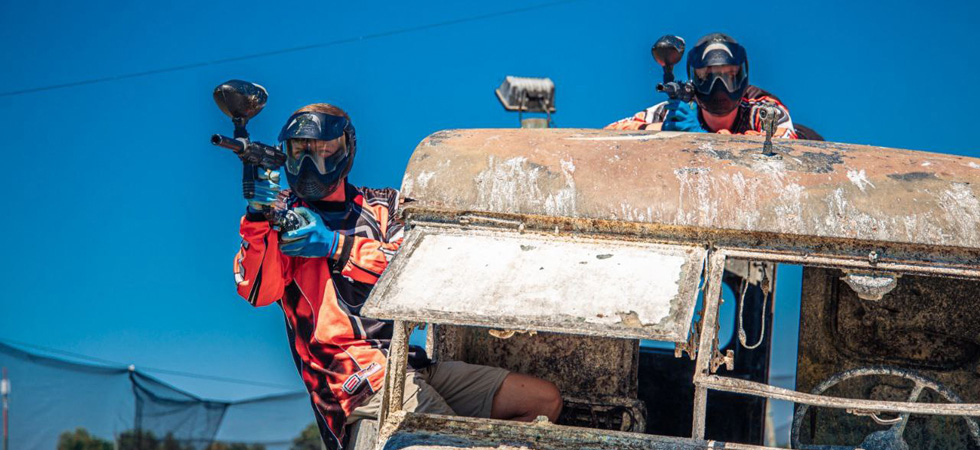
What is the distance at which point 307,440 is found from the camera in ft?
34.7

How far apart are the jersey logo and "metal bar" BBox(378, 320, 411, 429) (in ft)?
1.34

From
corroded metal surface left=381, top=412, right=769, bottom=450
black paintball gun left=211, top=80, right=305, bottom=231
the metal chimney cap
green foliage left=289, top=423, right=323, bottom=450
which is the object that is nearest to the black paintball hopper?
black paintball gun left=211, top=80, right=305, bottom=231

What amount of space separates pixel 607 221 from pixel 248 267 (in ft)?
4.63

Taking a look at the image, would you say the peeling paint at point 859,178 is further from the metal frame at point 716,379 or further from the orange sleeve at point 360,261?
the orange sleeve at point 360,261

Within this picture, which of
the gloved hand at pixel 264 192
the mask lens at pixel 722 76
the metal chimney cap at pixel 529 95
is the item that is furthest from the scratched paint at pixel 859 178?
the metal chimney cap at pixel 529 95

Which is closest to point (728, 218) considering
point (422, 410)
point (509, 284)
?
point (509, 284)

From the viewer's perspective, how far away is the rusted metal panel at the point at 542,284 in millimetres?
3537

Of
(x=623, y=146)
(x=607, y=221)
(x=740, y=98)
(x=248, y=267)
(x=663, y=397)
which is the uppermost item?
(x=740, y=98)

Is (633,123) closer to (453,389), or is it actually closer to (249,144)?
(453,389)

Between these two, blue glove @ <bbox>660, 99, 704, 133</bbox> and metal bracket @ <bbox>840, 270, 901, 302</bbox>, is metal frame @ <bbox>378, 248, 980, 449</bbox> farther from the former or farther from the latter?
blue glove @ <bbox>660, 99, 704, 133</bbox>

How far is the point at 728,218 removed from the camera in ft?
13.4

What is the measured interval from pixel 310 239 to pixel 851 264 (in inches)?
80.0

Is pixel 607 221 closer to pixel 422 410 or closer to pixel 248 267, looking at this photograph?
pixel 422 410

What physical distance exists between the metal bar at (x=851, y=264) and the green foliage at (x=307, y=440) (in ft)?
23.1
